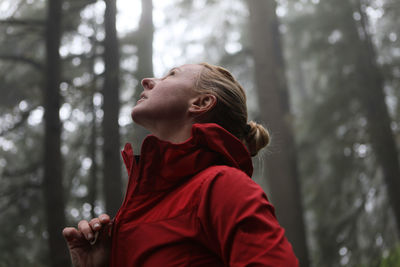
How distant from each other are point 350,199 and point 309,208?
1.20 metres

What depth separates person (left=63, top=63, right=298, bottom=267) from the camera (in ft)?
4.39

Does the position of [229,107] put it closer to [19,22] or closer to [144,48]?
[19,22]

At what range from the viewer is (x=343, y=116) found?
10688 millimetres

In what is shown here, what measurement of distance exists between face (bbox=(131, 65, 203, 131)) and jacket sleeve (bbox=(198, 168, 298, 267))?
0.52 metres

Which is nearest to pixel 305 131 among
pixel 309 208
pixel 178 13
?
pixel 309 208

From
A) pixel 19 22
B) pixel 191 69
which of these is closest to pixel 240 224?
pixel 191 69

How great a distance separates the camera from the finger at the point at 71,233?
1.72 meters

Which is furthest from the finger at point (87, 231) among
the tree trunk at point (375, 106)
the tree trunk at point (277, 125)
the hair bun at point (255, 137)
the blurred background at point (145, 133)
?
the tree trunk at point (375, 106)

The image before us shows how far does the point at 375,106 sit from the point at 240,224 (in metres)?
9.71

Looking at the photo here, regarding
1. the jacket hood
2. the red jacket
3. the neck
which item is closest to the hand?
the red jacket

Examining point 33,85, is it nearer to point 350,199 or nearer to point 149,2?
point 149,2

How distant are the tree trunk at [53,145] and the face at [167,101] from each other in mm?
3764

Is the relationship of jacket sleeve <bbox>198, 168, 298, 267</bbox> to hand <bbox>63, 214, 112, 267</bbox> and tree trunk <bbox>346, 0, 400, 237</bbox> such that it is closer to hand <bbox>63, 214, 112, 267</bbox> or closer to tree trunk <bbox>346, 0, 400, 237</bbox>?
hand <bbox>63, 214, 112, 267</bbox>

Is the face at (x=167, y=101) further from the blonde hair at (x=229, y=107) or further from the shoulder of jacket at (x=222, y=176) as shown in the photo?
the shoulder of jacket at (x=222, y=176)
